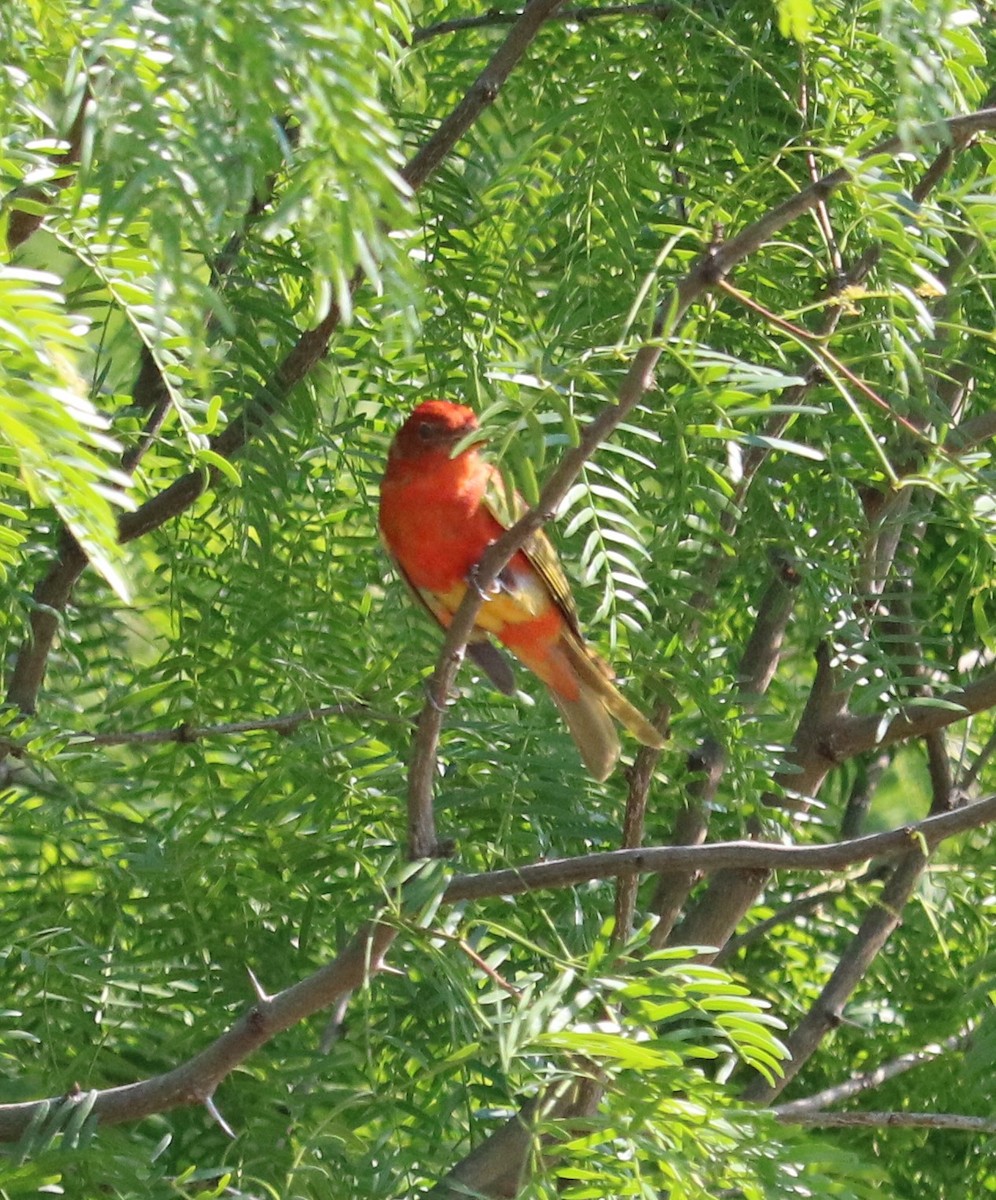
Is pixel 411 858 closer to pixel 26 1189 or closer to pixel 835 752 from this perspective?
pixel 26 1189

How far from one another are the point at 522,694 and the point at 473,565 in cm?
45

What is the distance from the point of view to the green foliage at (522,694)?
1.51 metres

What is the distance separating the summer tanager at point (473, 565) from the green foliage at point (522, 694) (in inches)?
2.5

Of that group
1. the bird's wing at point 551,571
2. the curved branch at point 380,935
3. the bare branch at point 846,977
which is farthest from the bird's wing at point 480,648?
the curved branch at point 380,935

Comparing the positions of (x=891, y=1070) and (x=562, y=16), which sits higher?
(x=562, y=16)

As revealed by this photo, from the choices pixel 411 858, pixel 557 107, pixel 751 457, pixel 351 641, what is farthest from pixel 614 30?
pixel 411 858

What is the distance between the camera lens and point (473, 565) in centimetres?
243

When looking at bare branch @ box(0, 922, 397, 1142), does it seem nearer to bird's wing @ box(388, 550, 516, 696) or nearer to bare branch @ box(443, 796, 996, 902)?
bare branch @ box(443, 796, 996, 902)

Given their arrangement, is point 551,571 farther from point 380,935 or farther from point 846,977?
point 380,935

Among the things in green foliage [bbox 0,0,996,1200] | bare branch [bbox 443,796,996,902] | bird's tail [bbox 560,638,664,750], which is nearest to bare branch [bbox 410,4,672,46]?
green foliage [bbox 0,0,996,1200]

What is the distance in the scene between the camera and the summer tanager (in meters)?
2.57

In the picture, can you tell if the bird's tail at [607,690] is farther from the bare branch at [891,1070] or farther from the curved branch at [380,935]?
the bare branch at [891,1070]

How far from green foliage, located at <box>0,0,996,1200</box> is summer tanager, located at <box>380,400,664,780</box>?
63mm

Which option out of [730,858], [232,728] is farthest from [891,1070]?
[232,728]
